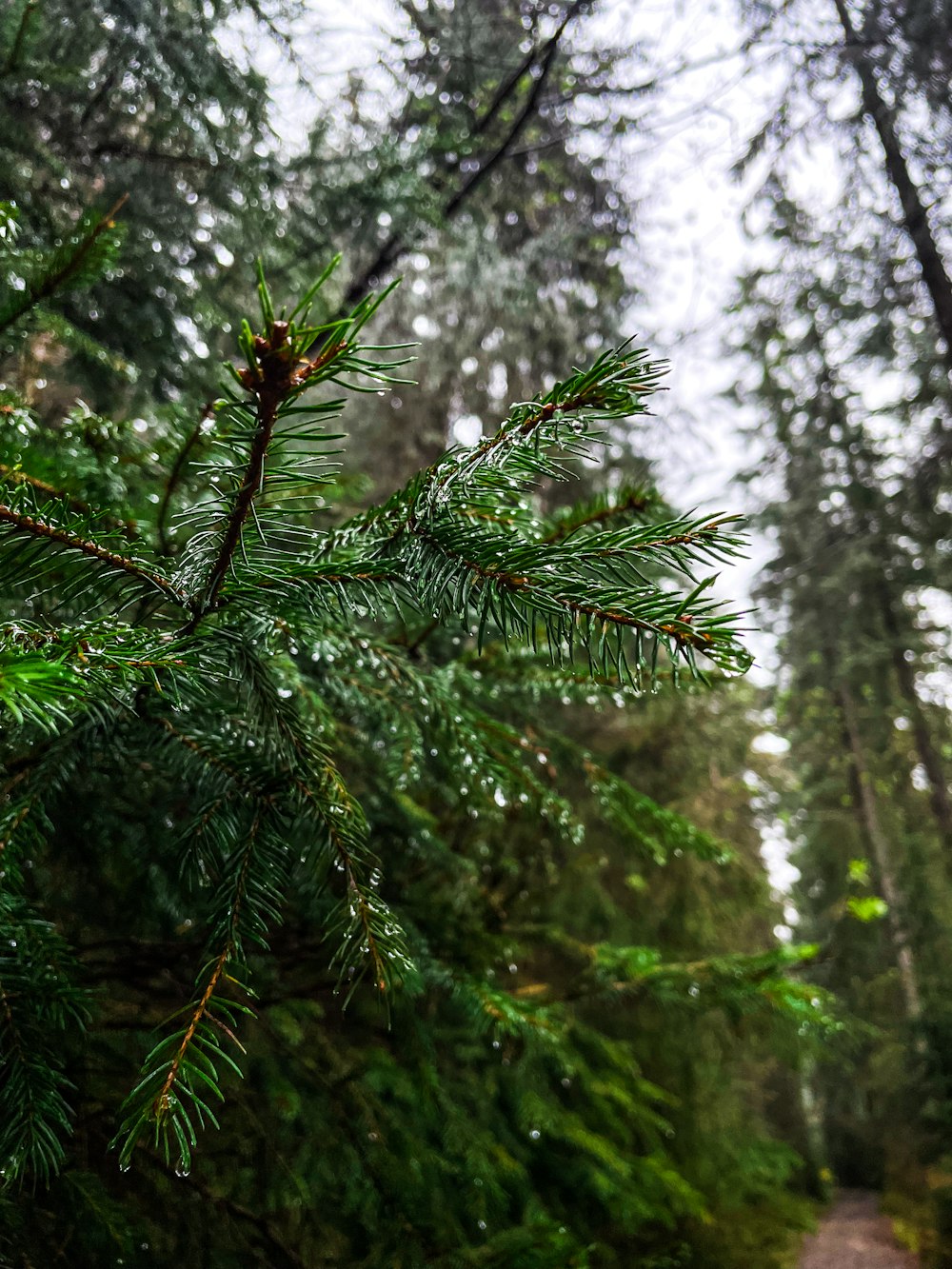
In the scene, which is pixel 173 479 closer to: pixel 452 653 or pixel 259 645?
pixel 259 645

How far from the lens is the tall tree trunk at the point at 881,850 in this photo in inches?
428

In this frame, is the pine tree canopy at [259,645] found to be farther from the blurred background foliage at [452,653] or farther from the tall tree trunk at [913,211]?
the tall tree trunk at [913,211]

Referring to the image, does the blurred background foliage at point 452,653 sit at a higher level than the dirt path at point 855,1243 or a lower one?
higher

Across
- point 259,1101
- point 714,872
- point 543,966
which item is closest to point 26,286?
point 259,1101

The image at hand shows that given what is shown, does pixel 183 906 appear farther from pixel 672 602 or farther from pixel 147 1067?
pixel 672 602

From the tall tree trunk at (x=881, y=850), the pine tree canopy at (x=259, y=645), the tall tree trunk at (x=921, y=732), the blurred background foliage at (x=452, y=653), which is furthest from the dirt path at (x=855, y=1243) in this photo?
the pine tree canopy at (x=259, y=645)

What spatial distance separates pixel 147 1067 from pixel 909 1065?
11.3 metres

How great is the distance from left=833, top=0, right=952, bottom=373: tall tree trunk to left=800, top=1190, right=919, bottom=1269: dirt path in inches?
385

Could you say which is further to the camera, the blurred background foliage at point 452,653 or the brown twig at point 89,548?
the blurred background foliage at point 452,653

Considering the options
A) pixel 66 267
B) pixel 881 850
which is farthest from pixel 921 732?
pixel 66 267

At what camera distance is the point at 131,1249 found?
4.13 feet

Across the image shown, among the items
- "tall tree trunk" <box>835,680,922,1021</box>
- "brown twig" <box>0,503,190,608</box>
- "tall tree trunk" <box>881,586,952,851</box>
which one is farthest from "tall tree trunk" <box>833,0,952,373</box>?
"brown twig" <box>0,503,190,608</box>

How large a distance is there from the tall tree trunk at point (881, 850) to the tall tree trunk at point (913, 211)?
7.25 metres

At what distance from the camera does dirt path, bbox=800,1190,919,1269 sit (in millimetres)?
7965
